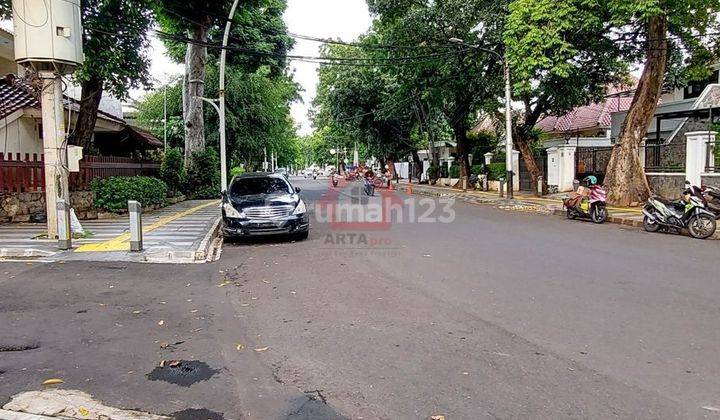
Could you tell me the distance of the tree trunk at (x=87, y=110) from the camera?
57.1 ft

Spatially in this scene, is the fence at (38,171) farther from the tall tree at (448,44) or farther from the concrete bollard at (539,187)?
the concrete bollard at (539,187)

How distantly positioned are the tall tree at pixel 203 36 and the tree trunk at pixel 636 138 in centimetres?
1265

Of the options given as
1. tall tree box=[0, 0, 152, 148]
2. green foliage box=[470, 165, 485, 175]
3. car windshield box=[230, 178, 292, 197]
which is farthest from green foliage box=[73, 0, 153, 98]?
green foliage box=[470, 165, 485, 175]

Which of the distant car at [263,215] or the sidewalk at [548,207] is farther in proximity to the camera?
the sidewalk at [548,207]

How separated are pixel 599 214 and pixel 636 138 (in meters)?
4.81

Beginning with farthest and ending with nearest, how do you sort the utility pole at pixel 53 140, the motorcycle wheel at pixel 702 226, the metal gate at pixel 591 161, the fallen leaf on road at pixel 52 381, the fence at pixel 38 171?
the metal gate at pixel 591 161, the fence at pixel 38 171, the motorcycle wheel at pixel 702 226, the utility pole at pixel 53 140, the fallen leaf on road at pixel 52 381

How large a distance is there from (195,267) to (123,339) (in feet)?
13.4

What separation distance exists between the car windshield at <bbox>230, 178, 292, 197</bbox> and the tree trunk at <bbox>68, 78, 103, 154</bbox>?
23.7ft

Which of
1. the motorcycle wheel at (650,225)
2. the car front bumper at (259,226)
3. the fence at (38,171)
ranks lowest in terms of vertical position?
the motorcycle wheel at (650,225)

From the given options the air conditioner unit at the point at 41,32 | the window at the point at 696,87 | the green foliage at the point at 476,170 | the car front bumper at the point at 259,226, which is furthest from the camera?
the green foliage at the point at 476,170

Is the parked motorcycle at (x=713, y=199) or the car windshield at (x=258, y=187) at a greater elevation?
the car windshield at (x=258, y=187)

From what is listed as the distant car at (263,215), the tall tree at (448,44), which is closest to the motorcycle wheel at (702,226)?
the distant car at (263,215)

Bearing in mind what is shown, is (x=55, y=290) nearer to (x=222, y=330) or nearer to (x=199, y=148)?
(x=222, y=330)

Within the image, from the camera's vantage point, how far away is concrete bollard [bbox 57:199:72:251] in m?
10.7
